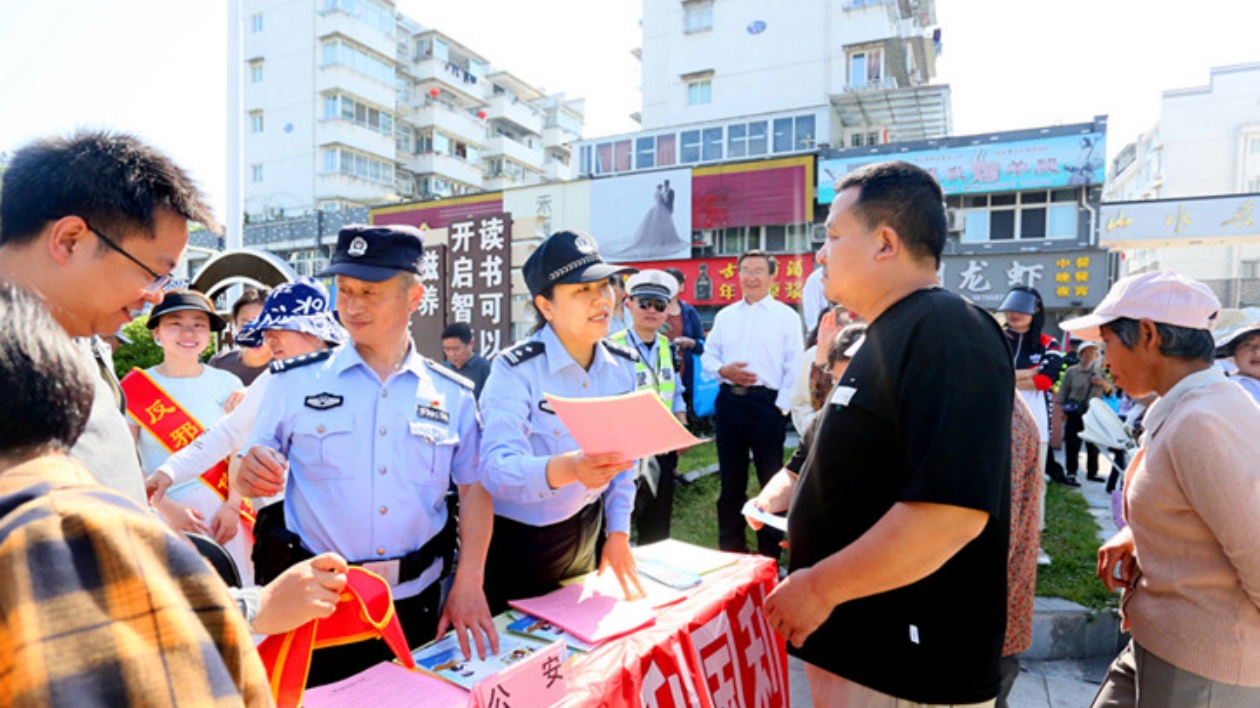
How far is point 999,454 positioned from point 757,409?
3.35m

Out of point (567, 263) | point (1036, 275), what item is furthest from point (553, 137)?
point (567, 263)

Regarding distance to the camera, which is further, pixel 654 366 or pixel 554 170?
pixel 554 170

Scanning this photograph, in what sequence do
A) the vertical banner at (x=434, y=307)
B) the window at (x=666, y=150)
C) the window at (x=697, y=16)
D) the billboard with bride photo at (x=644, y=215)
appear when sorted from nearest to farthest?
the vertical banner at (x=434, y=307), the billboard with bride photo at (x=644, y=215), the window at (x=666, y=150), the window at (x=697, y=16)

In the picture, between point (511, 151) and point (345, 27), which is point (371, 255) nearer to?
point (345, 27)

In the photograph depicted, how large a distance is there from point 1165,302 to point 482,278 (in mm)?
6939

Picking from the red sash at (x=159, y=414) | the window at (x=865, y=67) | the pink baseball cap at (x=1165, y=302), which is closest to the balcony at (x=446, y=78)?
the window at (x=865, y=67)

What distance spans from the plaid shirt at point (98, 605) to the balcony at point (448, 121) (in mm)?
43591

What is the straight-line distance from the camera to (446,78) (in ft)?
136

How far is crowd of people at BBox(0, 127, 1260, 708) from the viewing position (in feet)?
2.07

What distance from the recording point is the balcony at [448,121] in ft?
133

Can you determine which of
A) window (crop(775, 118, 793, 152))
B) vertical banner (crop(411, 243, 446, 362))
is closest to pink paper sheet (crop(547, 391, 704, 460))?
vertical banner (crop(411, 243, 446, 362))

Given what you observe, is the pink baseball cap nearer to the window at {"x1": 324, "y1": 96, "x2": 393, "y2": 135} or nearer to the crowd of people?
the crowd of people

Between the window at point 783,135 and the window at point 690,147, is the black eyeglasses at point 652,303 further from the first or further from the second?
the window at point 690,147

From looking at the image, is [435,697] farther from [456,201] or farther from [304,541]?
[456,201]
